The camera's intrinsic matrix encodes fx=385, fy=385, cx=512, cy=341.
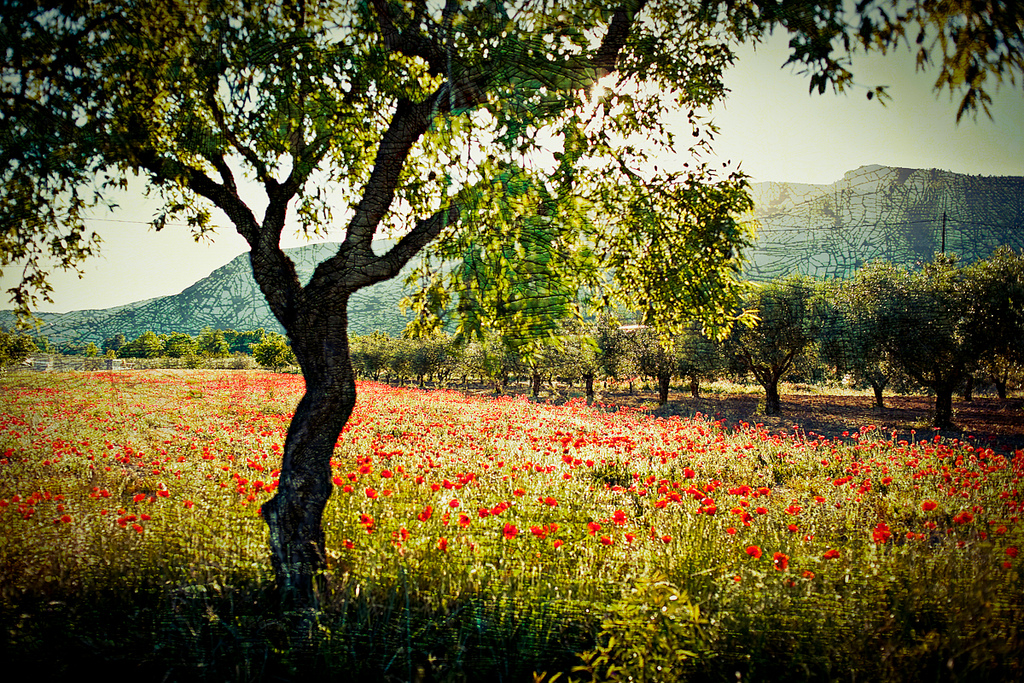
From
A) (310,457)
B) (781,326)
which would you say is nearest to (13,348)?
(310,457)

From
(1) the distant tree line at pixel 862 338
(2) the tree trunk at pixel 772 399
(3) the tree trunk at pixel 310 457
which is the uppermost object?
(1) the distant tree line at pixel 862 338

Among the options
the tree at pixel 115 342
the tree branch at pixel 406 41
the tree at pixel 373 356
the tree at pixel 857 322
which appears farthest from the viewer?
the tree at pixel 373 356

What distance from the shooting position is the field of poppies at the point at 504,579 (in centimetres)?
197

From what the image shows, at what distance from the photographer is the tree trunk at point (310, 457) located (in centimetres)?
281

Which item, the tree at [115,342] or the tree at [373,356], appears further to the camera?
the tree at [373,356]

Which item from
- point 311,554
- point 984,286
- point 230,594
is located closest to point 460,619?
point 311,554

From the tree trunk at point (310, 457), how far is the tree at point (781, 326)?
22.5 m

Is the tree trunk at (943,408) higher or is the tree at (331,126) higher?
the tree at (331,126)

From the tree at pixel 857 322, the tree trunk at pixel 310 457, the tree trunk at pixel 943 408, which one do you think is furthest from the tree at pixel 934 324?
the tree trunk at pixel 310 457

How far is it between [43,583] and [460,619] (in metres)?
2.68

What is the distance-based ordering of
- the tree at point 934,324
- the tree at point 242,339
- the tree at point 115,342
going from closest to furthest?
the tree at point 115,342 → the tree at point 934,324 → the tree at point 242,339

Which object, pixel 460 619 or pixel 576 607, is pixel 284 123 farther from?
pixel 576 607

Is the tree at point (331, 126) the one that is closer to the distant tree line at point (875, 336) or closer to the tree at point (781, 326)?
the distant tree line at point (875, 336)

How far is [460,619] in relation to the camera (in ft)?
7.98
